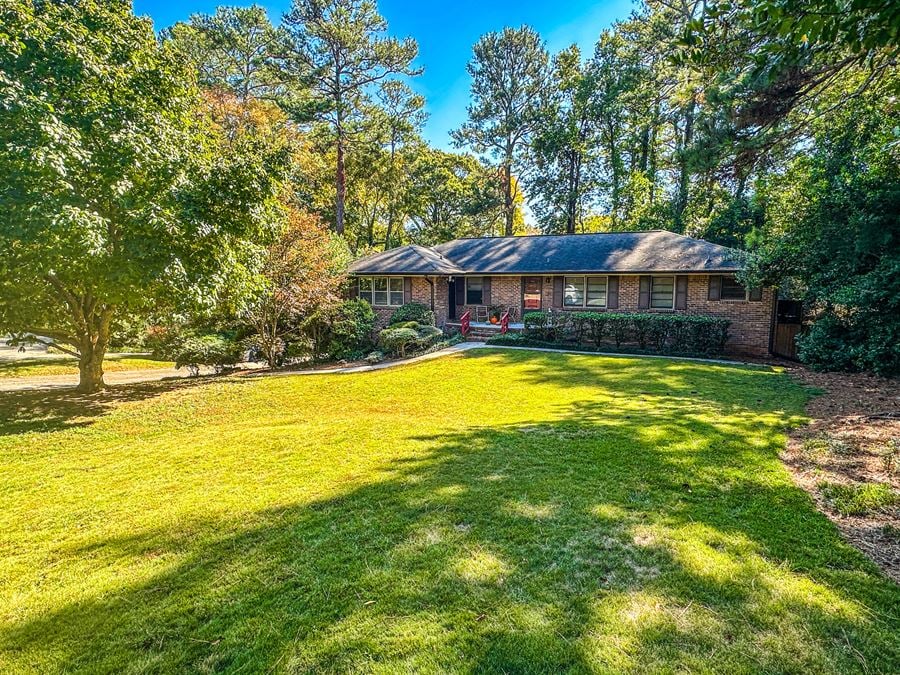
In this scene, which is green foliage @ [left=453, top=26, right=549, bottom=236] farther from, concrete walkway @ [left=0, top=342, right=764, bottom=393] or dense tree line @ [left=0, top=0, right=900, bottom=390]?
concrete walkway @ [left=0, top=342, right=764, bottom=393]

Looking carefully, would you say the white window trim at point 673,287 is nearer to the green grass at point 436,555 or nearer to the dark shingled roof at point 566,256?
the dark shingled roof at point 566,256

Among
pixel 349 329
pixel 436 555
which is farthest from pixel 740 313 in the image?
pixel 436 555

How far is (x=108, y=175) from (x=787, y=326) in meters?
17.5

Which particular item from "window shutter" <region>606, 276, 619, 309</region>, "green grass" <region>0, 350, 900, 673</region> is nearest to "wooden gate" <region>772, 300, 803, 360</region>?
"window shutter" <region>606, 276, 619, 309</region>

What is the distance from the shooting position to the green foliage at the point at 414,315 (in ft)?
56.6

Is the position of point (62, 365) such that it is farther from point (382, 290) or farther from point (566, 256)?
point (566, 256)

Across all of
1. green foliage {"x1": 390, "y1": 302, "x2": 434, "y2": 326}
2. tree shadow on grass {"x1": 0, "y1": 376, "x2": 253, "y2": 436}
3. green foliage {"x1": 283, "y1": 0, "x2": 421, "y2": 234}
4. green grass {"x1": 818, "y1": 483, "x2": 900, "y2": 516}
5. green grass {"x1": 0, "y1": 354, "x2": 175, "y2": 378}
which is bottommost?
green grass {"x1": 0, "y1": 354, "x2": 175, "y2": 378}

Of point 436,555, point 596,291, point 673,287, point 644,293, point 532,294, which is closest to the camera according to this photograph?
point 436,555

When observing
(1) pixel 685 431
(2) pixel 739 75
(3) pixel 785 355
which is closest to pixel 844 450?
(1) pixel 685 431

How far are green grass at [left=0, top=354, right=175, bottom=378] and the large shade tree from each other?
6780mm

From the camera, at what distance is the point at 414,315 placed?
57.2 feet

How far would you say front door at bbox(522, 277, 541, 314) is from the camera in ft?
59.1

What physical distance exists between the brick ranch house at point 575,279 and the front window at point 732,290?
3 cm

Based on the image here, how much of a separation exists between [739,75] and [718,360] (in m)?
7.33
